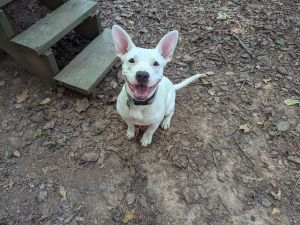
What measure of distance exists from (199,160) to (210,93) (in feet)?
3.03

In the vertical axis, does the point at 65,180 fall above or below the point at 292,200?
above

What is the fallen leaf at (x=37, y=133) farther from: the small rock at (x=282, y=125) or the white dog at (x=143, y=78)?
the small rock at (x=282, y=125)

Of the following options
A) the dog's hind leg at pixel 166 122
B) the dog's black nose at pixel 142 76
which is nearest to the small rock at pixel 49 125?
the dog's hind leg at pixel 166 122

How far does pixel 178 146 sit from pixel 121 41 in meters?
1.24

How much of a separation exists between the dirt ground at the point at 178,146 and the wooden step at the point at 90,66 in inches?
8.8

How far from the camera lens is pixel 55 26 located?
11.2 feet

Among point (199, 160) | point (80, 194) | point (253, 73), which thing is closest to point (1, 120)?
point (80, 194)

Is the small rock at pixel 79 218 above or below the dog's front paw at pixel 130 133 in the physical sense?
below

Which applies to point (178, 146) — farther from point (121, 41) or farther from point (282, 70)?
point (282, 70)

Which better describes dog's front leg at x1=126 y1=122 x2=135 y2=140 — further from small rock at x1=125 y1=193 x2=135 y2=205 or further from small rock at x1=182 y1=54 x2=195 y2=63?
small rock at x1=182 y1=54 x2=195 y2=63

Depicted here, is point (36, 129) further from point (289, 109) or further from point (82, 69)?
point (289, 109)

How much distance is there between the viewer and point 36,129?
3.27m

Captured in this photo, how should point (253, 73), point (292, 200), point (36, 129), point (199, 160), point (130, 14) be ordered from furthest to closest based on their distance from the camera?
point (130, 14) → point (253, 73) → point (36, 129) → point (199, 160) → point (292, 200)

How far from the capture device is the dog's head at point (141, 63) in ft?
7.49
